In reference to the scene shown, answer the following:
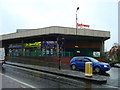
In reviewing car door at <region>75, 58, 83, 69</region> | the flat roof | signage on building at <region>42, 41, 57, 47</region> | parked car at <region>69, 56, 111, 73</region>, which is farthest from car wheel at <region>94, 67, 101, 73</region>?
signage on building at <region>42, 41, 57, 47</region>

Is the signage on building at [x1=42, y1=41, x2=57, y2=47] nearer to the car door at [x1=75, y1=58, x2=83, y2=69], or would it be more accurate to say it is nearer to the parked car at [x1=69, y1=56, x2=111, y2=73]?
the parked car at [x1=69, y1=56, x2=111, y2=73]

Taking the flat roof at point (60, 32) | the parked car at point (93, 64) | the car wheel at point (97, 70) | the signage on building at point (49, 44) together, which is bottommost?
the car wheel at point (97, 70)

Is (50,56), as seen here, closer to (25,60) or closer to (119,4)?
(25,60)

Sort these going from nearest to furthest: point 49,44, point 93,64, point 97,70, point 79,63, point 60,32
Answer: point 97,70 < point 93,64 < point 79,63 < point 60,32 < point 49,44

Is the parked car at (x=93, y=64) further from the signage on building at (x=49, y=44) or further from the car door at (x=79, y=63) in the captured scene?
the signage on building at (x=49, y=44)

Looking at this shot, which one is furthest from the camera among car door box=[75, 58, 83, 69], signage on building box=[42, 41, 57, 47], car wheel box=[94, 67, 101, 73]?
signage on building box=[42, 41, 57, 47]

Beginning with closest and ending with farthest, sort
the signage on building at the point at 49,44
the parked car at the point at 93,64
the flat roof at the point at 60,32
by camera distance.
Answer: the parked car at the point at 93,64 < the flat roof at the point at 60,32 < the signage on building at the point at 49,44

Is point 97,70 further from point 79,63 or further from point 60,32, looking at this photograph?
point 60,32

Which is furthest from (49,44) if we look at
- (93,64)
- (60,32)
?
(93,64)

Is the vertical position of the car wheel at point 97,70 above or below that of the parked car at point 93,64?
below

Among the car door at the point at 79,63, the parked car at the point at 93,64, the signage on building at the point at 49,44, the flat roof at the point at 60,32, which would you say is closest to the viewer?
the parked car at the point at 93,64

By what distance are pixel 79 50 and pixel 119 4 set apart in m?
21.8

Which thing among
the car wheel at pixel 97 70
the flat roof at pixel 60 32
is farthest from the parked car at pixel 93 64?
the flat roof at pixel 60 32

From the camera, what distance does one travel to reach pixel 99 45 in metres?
40.6
